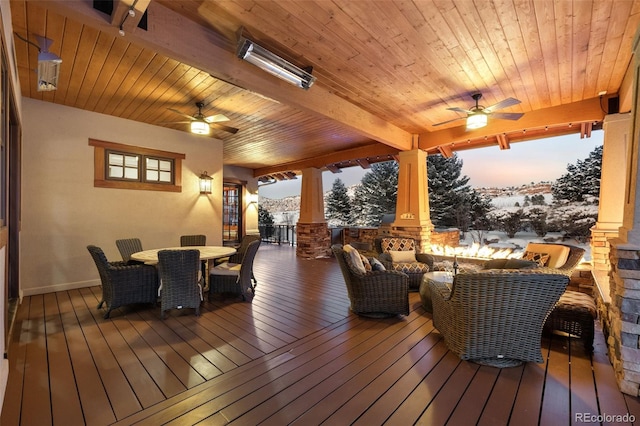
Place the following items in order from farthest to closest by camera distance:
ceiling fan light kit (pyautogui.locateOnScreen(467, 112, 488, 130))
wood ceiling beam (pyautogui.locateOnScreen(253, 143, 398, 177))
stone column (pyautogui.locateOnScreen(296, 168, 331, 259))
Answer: stone column (pyautogui.locateOnScreen(296, 168, 331, 259)) < wood ceiling beam (pyautogui.locateOnScreen(253, 143, 398, 177)) < ceiling fan light kit (pyautogui.locateOnScreen(467, 112, 488, 130))

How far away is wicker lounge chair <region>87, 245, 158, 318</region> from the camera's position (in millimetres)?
3223

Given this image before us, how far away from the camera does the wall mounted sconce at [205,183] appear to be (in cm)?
597

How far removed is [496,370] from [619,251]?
1251 millimetres

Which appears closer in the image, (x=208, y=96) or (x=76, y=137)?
(x=208, y=96)

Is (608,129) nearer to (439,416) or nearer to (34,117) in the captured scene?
(439,416)

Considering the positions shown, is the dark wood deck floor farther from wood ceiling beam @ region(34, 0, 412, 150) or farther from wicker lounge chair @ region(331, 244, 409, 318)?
wood ceiling beam @ region(34, 0, 412, 150)

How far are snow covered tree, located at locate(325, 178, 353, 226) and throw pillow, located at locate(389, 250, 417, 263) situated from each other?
8424 mm

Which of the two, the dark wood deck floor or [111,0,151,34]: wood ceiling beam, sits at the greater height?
[111,0,151,34]: wood ceiling beam

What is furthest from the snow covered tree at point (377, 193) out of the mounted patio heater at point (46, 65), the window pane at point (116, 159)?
the mounted patio heater at point (46, 65)

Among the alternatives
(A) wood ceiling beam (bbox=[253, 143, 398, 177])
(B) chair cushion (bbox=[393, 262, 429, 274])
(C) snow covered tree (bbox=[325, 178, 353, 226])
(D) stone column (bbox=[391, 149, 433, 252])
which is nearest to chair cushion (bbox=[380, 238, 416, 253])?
(B) chair cushion (bbox=[393, 262, 429, 274])

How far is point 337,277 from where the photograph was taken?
5516mm

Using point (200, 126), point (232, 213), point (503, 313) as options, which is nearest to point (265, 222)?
point (232, 213)

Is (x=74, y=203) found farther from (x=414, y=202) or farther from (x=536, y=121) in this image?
(x=536, y=121)

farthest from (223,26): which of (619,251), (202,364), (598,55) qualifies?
(598,55)
